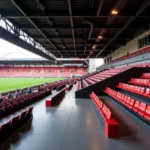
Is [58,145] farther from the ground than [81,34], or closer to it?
closer to it

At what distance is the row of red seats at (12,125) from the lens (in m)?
3.45

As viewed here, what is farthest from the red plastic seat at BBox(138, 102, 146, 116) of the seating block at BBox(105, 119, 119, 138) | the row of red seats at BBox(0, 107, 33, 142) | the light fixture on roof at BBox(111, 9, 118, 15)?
the light fixture on roof at BBox(111, 9, 118, 15)

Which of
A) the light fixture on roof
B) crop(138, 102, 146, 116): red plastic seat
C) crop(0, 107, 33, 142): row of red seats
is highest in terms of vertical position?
the light fixture on roof

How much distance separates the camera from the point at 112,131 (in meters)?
3.52

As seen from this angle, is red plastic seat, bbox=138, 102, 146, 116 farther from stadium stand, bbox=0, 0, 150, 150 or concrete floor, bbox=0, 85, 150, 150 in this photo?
concrete floor, bbox=0, 85, 150, 150

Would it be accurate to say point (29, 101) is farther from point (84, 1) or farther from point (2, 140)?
point (84, 1)

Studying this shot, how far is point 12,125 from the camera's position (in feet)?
12.9

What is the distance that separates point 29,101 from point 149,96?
5.71 meters

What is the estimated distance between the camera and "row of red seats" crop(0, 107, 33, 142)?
3.45 meters

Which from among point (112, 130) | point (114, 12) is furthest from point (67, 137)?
point (114, 12)

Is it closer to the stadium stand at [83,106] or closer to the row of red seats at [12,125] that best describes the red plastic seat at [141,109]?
the stadium stand at [83,106]

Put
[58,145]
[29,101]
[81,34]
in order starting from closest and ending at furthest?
[58,145]
[29,101]
[81,34]

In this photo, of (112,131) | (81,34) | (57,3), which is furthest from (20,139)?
(81,34)

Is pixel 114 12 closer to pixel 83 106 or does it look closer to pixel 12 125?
pixel 83 106
